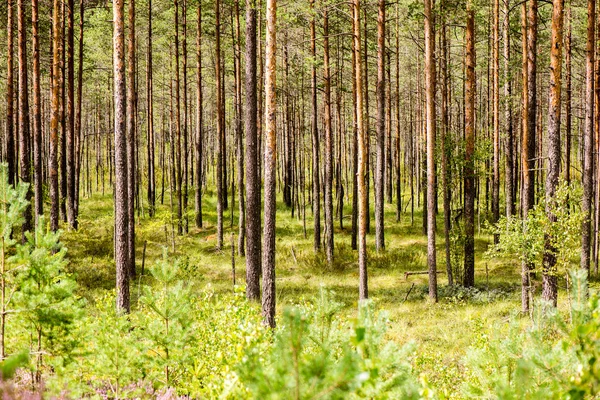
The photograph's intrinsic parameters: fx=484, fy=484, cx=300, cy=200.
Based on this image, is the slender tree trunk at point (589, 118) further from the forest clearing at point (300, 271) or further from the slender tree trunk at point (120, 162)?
the slender tree trunk at point (120, 162)

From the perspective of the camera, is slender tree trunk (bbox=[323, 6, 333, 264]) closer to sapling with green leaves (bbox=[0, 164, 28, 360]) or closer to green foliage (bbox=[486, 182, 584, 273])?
green foliage (bbox=[486, 182, 584, 273])

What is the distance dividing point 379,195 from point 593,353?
67.1 ft

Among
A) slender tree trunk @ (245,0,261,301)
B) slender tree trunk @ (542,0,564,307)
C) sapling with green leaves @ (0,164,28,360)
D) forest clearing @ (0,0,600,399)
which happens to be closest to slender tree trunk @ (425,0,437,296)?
forest clearing @ (0,0,600,399)

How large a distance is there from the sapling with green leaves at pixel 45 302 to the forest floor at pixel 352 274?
608 centimetres

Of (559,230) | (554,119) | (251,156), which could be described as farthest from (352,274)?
(554,119)

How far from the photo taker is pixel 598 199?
20.3 metres

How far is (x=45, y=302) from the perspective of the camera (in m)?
4.60

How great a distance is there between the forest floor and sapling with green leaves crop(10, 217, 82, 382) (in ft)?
20.0

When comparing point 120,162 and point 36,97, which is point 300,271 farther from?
point 36,97

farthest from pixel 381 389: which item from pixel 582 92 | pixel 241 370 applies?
pixel 582 92

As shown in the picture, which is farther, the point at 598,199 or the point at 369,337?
the point at 598,199

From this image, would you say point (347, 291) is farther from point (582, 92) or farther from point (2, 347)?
point (582, 92)

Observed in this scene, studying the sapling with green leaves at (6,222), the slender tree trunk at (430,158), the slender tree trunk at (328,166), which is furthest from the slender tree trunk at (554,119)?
the sapling with green leaves at (6,222)

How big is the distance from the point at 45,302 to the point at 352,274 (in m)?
15.8
